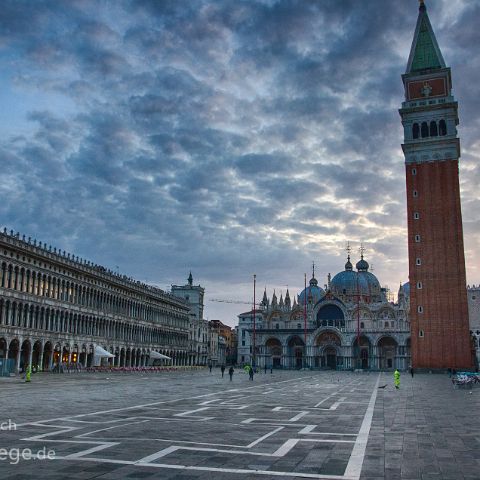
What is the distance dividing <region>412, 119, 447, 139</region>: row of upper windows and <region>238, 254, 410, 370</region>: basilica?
1596 inches

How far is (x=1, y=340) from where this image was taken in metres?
55.1

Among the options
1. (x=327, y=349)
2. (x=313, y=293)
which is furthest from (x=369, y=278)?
(x=327, y=349)

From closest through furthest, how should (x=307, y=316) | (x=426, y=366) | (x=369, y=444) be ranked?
(x=369, y=444), (x=426, y=366), (x=307, y=316)

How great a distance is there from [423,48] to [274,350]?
7266 centimetres

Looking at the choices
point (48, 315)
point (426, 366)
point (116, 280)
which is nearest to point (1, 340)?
point (48, 315)

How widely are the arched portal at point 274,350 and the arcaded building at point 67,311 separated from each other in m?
32.5

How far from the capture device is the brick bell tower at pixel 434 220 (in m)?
79.1

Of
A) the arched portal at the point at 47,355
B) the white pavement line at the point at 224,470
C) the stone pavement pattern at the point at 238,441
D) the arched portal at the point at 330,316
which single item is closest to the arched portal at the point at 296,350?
the arched portal at the point at 330,316

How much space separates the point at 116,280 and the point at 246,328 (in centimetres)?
6762

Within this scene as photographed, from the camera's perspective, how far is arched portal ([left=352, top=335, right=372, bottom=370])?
114744mm

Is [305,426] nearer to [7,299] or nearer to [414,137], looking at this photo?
[7,299]

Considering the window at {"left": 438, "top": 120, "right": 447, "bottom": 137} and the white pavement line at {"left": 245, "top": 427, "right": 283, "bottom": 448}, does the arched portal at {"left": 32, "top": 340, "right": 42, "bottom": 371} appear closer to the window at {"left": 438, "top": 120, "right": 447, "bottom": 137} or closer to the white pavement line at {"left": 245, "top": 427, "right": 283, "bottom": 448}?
the white pavement line at {"left": 245, "top": 427, "right": 283, "bottom": 448}

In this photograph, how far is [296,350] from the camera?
411ft

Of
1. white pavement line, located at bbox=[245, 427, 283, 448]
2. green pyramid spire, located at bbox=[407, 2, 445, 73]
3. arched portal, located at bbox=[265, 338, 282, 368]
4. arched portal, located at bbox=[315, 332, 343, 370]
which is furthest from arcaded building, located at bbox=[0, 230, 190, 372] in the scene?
green pyramid spire, located at bbox=[407, 2, 445, 73]
